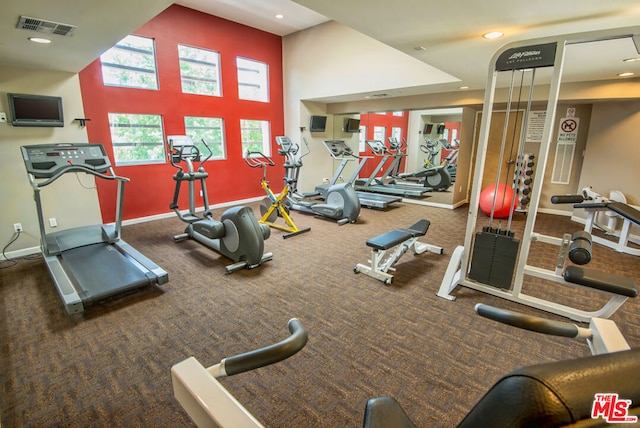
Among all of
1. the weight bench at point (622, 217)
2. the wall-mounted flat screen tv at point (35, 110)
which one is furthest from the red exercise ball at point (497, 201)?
the wall-mounted flat screen tv at point (35, 110)

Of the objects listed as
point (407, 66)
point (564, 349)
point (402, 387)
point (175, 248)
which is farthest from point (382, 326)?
point (407, 66)

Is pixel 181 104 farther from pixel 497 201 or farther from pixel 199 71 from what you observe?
pixel 497 201

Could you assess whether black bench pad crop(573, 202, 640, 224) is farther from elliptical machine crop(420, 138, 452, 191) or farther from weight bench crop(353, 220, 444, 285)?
elliptical machine crop(420, 138, 452, 191)

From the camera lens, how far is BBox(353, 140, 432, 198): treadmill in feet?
23.8

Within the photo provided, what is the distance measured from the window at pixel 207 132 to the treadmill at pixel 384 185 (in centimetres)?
332

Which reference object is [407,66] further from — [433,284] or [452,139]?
[433,284]

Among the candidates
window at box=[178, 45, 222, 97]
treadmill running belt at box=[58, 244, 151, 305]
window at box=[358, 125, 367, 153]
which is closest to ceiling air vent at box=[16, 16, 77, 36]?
treadmill running belt at box=[58, 244, 151, 305]

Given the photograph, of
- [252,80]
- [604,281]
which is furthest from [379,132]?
[604,281]

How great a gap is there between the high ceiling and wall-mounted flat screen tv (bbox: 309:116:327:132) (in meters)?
4.02

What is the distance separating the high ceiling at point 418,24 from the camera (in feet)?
7.22

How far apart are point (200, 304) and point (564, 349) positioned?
298 centimetres

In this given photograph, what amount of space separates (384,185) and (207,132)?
449 cm

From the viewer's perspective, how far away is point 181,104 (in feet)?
19.2

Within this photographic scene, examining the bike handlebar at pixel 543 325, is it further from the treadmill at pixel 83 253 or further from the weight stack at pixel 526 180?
the weight stack at pixel 526 180
